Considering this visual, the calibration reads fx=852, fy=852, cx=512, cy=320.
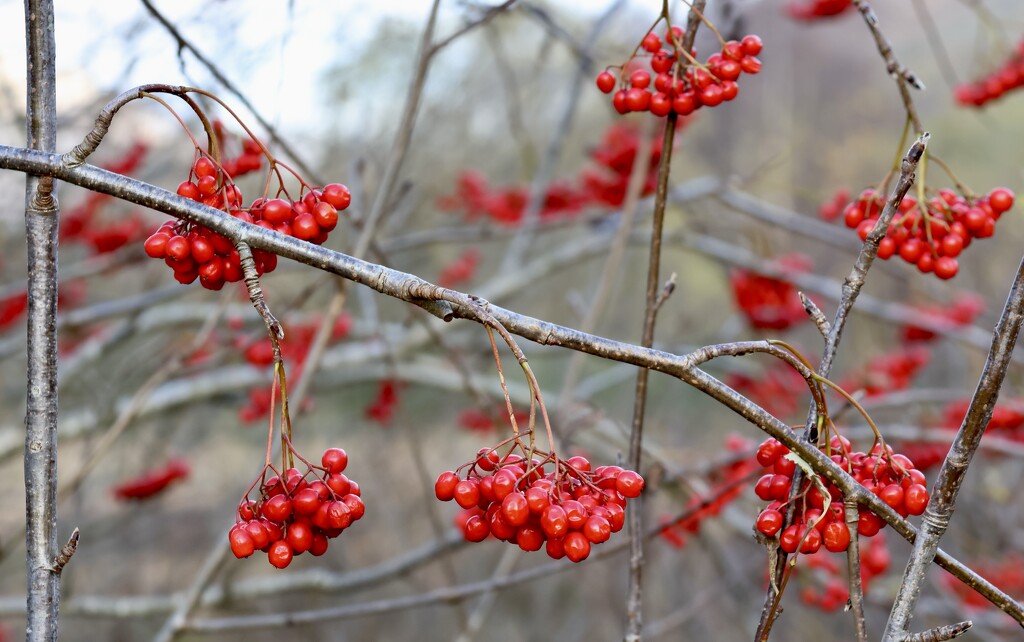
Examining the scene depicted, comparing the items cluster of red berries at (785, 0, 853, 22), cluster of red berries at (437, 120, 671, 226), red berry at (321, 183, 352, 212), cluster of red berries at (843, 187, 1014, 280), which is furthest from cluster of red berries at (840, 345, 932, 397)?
red berry at (321, 183, 352, 212)

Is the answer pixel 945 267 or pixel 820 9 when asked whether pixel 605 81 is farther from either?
pixel 820 9

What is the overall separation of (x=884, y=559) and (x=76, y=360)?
3356 millimetres

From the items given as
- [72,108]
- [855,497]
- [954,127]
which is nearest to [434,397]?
[72,108]

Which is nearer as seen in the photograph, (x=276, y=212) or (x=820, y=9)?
(x=276, y=212)

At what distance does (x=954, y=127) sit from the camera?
34.7 feet

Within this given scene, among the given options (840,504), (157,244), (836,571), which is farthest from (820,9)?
(157,244)

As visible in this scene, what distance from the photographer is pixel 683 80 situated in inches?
54.7

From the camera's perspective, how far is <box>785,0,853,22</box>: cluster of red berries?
384cm

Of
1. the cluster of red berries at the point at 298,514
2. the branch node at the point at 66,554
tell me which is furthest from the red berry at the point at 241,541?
the branch node at the point at 66,554

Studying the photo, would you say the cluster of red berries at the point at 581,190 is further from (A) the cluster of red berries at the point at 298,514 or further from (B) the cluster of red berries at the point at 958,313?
(A) the cluster of red berries at the point at 298,514

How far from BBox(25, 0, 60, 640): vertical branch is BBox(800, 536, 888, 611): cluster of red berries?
2187mm

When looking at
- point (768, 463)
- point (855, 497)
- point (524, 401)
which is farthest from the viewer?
point (524, 401)

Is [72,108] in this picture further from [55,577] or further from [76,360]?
[55,577]

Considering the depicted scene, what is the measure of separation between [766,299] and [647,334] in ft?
9.45
